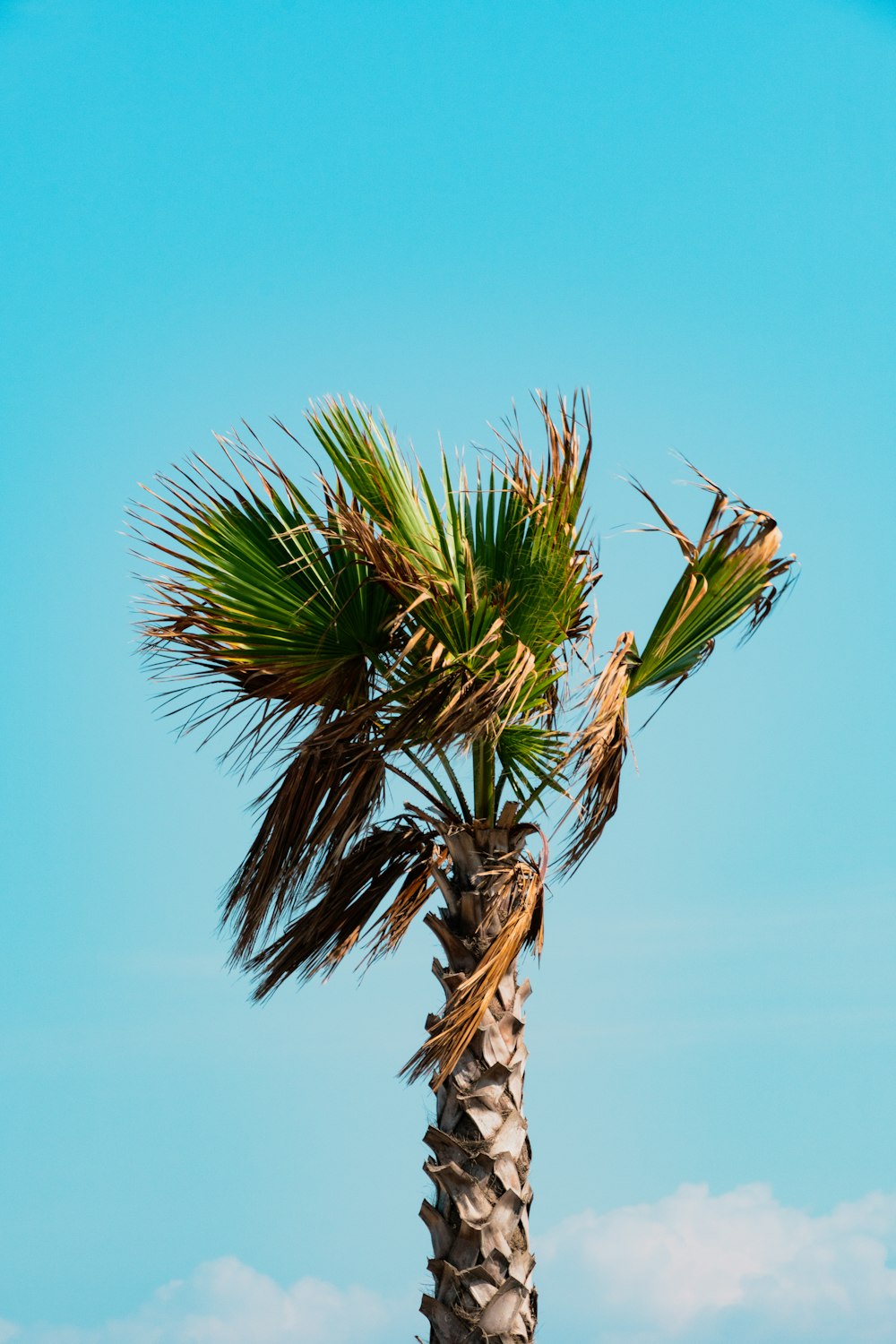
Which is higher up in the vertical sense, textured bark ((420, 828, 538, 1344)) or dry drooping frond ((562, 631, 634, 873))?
dry drooping frond ((562, 631, 634, 873))

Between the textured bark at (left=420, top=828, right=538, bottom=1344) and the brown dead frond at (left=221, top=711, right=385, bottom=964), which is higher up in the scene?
the brown dead frond at (left=221, top=711, right=385, bottom=964)

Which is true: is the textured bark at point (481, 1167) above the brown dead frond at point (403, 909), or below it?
below

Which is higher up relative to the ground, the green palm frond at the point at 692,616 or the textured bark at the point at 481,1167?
the green palm frond at the point at 692,616

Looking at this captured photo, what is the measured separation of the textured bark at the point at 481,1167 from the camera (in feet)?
21.0

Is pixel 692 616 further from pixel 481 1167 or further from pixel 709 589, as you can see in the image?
pixel 481 1167

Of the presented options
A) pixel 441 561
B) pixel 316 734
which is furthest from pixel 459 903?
pixel 441 561

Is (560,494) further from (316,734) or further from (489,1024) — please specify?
(489,1024)

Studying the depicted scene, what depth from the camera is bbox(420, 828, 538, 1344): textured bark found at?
6.41 meters

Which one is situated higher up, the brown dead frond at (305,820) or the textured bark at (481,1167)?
the brown dead frond at (305,820)

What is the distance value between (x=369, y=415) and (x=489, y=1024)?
9.10 feet

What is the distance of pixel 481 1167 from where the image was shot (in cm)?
652

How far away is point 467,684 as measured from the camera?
6629 millimetres

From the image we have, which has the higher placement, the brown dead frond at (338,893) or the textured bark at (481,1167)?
the brown dead frond at (338,893)

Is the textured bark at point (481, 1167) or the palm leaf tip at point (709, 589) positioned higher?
the palm leaf tip at point (709, 589)
